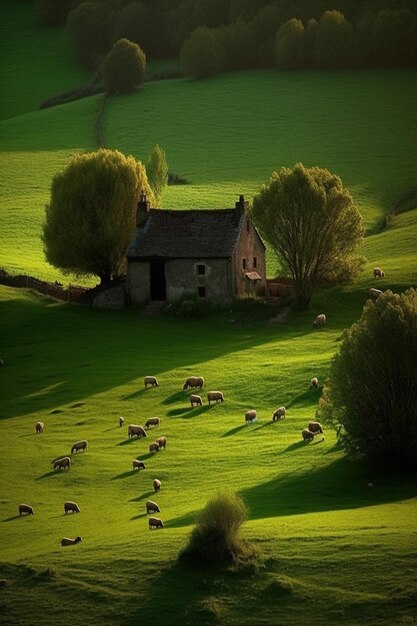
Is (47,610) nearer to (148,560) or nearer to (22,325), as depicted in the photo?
(148,560)

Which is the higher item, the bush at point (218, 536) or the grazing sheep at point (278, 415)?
the bush at point (218, 536)

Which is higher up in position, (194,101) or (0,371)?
(194,101)

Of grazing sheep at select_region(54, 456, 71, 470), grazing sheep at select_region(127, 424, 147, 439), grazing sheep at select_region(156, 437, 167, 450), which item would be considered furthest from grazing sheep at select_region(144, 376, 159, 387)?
grazing sheep at select_region(54, 456, 71, 470)

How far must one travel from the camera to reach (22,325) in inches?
3910

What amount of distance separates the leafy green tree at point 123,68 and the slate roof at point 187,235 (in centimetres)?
7564

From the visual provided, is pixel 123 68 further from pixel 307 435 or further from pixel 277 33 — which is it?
pixel 307 435

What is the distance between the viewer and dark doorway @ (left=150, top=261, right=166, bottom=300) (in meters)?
104

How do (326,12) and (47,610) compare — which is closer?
(47,610)

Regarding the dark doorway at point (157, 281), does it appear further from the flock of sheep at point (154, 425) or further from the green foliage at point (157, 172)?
the green foliage at point (157, 172)

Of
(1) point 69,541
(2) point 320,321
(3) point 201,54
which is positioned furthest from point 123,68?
(1) point 69,541

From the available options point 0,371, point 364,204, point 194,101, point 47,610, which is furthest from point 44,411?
point 194,101

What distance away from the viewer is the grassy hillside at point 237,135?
14075 cm

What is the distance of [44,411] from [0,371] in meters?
9.48

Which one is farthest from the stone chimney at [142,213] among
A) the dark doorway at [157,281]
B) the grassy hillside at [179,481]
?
the grassy hillside at [179,481]
